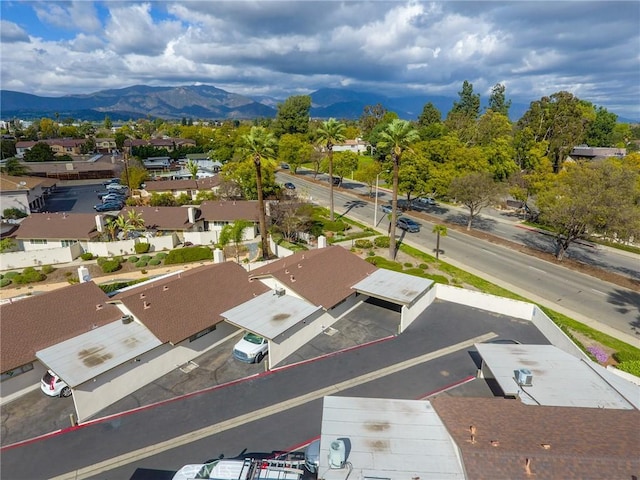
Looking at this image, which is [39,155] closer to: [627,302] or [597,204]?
[597,204]

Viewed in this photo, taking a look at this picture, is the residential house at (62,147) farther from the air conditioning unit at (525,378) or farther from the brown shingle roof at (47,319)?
the air conditioning unit at (525,378)

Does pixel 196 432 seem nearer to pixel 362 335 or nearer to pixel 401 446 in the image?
pixel 401 446

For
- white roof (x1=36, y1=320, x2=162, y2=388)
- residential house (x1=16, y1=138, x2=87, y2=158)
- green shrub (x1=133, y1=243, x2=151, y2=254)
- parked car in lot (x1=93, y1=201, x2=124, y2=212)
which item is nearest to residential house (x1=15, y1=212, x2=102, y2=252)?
green shrub (x1=133, y1=243, x2=151, y2=254)

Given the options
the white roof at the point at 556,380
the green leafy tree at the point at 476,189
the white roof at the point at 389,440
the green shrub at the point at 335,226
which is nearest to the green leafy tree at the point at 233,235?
the green shrub at the point at 335,226

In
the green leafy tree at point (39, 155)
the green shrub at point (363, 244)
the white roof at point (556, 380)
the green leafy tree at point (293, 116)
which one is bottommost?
the green shrub at point (363, 244)

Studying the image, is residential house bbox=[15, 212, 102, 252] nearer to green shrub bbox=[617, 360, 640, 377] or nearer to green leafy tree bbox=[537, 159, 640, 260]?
green shrub bbox=[617, 360, 640, 377]
